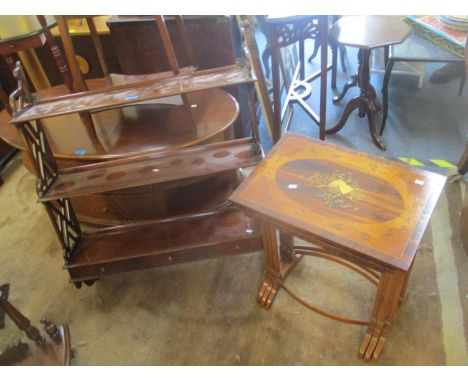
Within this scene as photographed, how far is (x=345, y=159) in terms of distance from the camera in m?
1.33

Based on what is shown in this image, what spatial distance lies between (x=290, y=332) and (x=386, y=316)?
1.28 ft

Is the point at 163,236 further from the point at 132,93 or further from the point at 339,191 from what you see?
the point at 339,191

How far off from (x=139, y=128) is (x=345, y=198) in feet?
3.62

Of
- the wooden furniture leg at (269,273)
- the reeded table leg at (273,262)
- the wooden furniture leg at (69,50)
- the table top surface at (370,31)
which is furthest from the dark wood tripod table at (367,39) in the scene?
the wooden furniture leg at (69,50)

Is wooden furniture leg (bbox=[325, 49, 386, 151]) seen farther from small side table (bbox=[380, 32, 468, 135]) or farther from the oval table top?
the oval table top

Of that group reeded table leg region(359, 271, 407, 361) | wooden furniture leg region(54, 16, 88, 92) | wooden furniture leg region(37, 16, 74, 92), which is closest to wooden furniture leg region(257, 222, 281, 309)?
reeded table leg region(359, 271, 407, 361)

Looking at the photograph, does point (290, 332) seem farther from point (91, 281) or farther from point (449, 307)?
point (91, 281)

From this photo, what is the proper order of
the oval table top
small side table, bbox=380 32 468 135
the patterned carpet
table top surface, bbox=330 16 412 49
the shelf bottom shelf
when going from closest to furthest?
1. the patterned carpet
2. the shelf bottom shelf
3. the oval table top
4. table top surface, bbox=330 16 412 49
5. small side table, bbox=380 32 468 135

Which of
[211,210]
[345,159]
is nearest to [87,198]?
[211,210]

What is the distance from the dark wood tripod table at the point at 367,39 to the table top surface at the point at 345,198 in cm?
101

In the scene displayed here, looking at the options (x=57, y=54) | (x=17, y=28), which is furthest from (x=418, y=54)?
(x=17, y=28)

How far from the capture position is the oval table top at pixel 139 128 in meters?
1.65

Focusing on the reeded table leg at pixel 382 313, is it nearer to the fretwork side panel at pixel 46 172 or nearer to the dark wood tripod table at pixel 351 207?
the dark wood tripod table at pixel 351 207

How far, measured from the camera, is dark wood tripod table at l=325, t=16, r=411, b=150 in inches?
79.7
